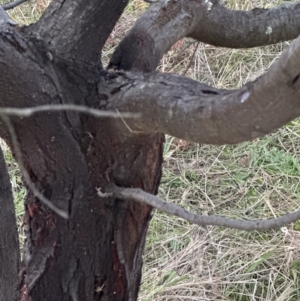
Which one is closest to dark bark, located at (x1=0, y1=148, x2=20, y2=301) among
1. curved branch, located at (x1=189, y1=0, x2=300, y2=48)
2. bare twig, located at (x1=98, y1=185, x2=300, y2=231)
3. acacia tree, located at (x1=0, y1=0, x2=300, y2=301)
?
acacia tree, located at (x1=0, y1=0, x2=300, y2=301)

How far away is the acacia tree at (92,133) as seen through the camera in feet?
2.57

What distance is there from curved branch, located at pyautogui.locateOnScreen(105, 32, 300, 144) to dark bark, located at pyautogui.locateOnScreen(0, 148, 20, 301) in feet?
0.90

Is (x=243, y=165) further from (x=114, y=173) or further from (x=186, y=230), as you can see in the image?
(x=114, y=173)

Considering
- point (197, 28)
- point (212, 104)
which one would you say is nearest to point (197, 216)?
point (212, 104)

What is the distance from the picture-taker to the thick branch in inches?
35.3

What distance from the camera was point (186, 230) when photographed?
234cm

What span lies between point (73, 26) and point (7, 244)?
40 cm

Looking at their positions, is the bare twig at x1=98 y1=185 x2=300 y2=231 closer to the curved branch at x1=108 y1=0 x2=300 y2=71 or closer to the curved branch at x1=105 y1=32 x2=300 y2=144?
the curved branch at x1=105 y1=32 x2=300 y2=144

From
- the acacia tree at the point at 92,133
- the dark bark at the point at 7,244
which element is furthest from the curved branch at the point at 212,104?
the dark bark at the point at 7,244

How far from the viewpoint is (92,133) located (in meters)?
0.93

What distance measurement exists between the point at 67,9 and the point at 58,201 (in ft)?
1.00

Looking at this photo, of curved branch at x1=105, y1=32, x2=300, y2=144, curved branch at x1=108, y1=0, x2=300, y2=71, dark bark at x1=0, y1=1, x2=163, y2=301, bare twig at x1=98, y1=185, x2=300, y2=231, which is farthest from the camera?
curved branch at x1=108, y1=0, x2=300, y2=71

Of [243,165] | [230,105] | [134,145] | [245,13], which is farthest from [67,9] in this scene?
[243,165]

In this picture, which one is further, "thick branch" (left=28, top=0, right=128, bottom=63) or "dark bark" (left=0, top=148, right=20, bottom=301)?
"dark bark" (left=0, top=148, right=20, bottom=301)
